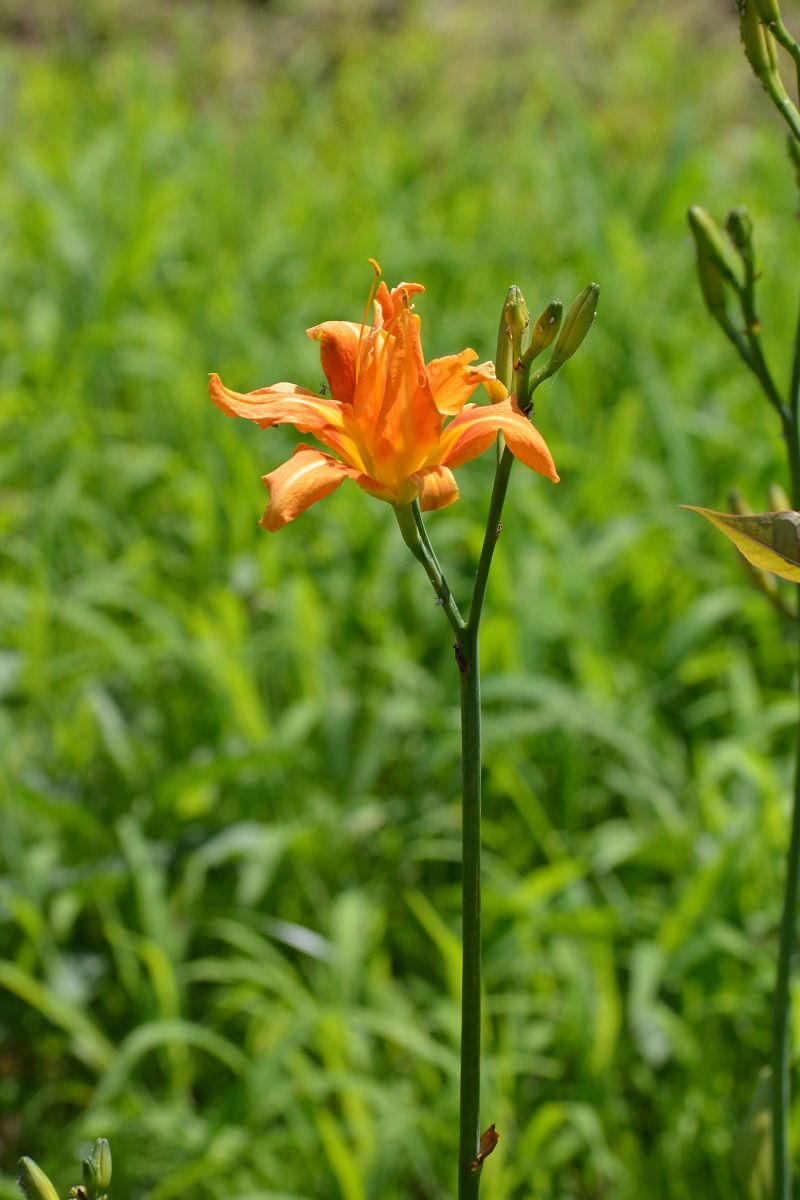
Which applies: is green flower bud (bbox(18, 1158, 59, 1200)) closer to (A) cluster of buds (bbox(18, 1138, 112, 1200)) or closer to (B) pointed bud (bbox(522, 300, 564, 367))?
(A) cluster of buds (bbox(18, 1138, 112, 1200))

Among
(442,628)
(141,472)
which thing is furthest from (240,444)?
(442,628)

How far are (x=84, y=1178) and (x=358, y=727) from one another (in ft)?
5.01

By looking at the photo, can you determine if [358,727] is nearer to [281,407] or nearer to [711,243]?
[711,243]

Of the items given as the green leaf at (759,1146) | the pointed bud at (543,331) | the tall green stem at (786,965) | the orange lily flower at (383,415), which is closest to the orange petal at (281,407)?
the orange lily flower at (383,415)

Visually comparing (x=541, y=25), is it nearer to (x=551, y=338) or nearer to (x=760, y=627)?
(x=760, y=627)

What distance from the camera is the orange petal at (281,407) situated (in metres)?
0.63

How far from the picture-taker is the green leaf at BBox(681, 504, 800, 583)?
604 mm

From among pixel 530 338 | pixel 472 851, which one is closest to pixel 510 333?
pixel 530 338

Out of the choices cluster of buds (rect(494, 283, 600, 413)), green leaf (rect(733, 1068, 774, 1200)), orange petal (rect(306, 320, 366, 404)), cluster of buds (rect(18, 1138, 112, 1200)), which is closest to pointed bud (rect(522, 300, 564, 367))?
cluster of buds (rect(494, 283, 600, 413))

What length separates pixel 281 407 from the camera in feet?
2.11

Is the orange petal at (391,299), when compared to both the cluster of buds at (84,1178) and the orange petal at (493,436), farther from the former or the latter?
the cluster of buds at (84,1178)

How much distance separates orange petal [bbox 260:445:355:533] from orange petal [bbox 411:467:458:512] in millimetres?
37

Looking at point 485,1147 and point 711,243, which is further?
point 711,243

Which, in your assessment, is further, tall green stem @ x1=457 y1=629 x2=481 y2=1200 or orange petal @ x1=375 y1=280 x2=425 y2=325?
orange petal @ x1=375 y1=280 x2=425 y2=325
